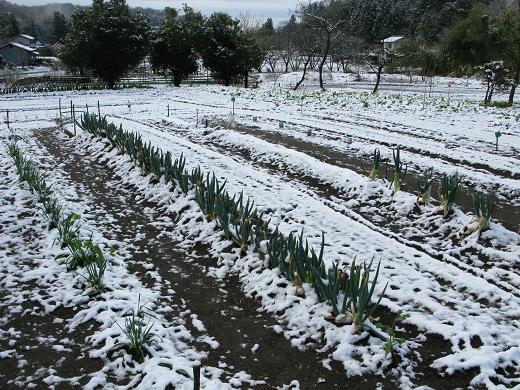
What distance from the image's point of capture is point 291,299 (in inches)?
184

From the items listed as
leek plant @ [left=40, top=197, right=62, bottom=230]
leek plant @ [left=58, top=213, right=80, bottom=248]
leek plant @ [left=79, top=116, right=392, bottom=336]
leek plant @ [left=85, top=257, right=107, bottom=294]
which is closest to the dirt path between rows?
leek plant @ [left=79, top=116, right=392, bottom=336]

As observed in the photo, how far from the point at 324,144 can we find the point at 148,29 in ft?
77.8

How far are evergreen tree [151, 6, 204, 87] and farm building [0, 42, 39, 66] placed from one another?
1494 inches

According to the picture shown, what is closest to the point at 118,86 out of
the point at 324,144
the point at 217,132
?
the point at 217,132

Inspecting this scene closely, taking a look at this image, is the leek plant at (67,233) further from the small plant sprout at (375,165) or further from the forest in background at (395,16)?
the forest in background at (395,16)

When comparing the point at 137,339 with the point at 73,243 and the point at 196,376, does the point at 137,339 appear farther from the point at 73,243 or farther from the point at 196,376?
the point at 73,243

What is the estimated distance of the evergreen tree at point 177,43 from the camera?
104ft

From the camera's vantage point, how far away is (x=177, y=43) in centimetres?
3167

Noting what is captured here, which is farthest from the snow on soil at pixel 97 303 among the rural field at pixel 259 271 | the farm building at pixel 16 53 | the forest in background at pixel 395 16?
the farm building at pixel 16 53

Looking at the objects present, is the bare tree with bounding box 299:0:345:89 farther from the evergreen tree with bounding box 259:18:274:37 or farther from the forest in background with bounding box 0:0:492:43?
the evergreen tree with bounding box 259:18:274:37

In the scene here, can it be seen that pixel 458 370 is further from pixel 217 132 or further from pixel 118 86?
pixel 118 86

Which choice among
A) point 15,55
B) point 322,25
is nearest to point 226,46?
point 322,25

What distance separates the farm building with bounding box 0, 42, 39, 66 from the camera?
61344mm

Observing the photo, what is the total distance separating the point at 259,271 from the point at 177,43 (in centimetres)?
2925
